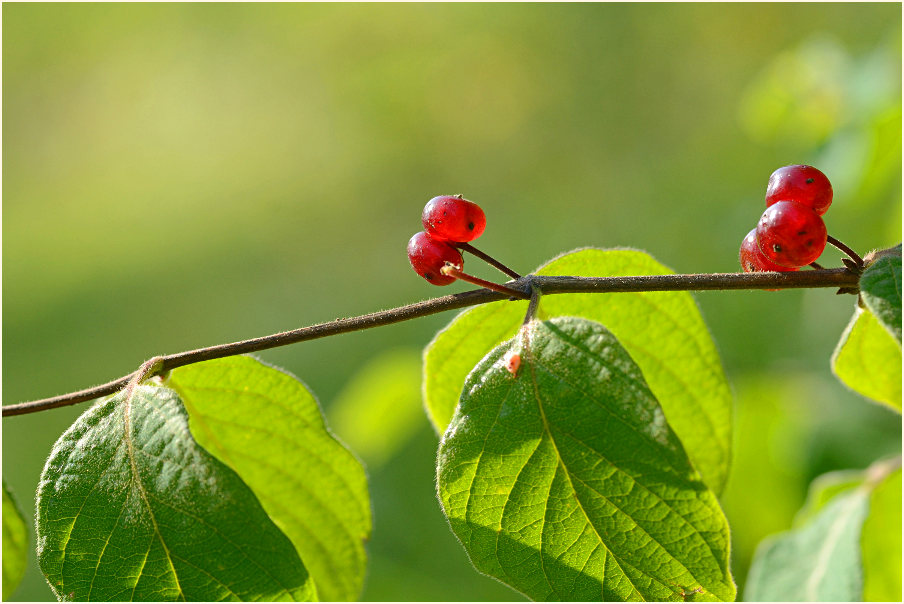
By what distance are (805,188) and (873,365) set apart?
32 centimetres

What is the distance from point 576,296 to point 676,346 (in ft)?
0.44

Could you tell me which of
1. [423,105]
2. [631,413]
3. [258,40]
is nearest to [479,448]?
[631,413]

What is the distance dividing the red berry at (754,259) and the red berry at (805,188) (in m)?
0.05

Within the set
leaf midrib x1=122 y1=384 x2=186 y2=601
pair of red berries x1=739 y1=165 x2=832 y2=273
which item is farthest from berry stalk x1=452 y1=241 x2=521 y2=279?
leaf midrib x1=122 y1=384 x2=186 y2=601

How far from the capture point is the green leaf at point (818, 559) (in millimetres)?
1281

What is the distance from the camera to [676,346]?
3.32 feet

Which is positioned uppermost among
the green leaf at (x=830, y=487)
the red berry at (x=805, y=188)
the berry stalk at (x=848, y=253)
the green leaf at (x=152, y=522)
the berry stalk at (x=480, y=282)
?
the red berry at (x=805, y=188)

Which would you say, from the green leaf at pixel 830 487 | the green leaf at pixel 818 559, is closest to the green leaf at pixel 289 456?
the green leaf at pixel 818 559

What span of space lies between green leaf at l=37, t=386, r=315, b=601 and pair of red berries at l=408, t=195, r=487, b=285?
0.28 m

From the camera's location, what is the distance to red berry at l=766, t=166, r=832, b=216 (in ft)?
2.74

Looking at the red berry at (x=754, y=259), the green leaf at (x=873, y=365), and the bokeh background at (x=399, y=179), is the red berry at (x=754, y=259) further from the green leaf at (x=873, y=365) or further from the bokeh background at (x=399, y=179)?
the bokeh background at (x=399, y=179)

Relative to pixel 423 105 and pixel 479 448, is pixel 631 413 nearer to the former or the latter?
pixel 479 448

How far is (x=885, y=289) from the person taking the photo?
733 millimetres

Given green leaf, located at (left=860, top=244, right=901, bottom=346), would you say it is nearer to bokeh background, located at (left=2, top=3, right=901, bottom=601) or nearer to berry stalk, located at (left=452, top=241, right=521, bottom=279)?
berry stalk, located at (left=452, top=241, right=521, bottom=279)
